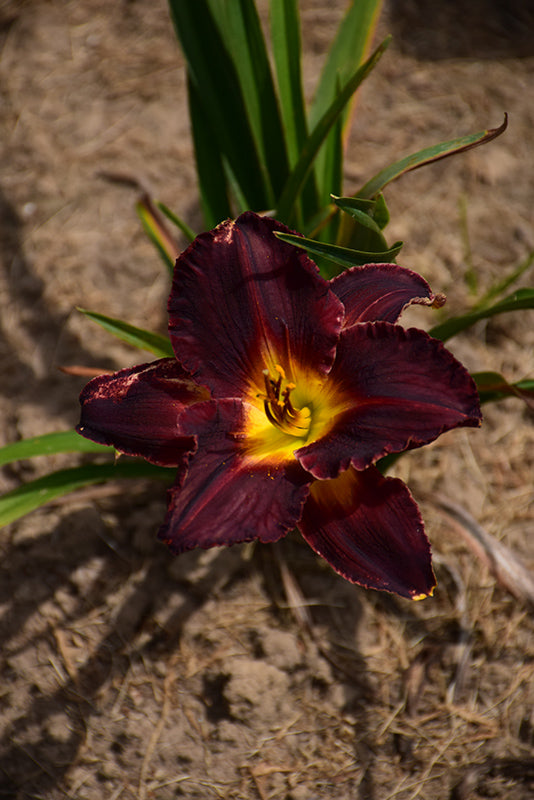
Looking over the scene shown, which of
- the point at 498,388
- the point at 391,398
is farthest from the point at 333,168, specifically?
the point at 391,398

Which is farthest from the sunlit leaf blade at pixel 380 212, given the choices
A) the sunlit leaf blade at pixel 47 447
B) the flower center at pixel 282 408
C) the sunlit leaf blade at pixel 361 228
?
the sunlit leaf blade at pixel 47 447

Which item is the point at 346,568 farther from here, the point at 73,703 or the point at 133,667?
the point at 73,703

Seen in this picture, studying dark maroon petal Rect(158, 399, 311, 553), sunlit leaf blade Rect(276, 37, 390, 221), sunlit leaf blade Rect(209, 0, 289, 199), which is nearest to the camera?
dark maroon petal Rect(158, 399, 311, 553)

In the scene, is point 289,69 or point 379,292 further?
point 289,69

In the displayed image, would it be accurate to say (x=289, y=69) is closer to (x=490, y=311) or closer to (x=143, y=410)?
(x=490, y=311)

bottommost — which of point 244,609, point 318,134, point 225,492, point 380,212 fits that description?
Answer: point 244,609

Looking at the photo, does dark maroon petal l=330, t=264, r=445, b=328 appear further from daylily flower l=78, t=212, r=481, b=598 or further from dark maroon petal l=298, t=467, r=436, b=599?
dark maroon petal l=298, t=467, r=436, b=599

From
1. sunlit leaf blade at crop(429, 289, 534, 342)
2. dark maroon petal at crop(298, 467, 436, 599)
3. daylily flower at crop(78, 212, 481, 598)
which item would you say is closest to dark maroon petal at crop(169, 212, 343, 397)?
daylily flower at crop(78, 212, 481, 598)
